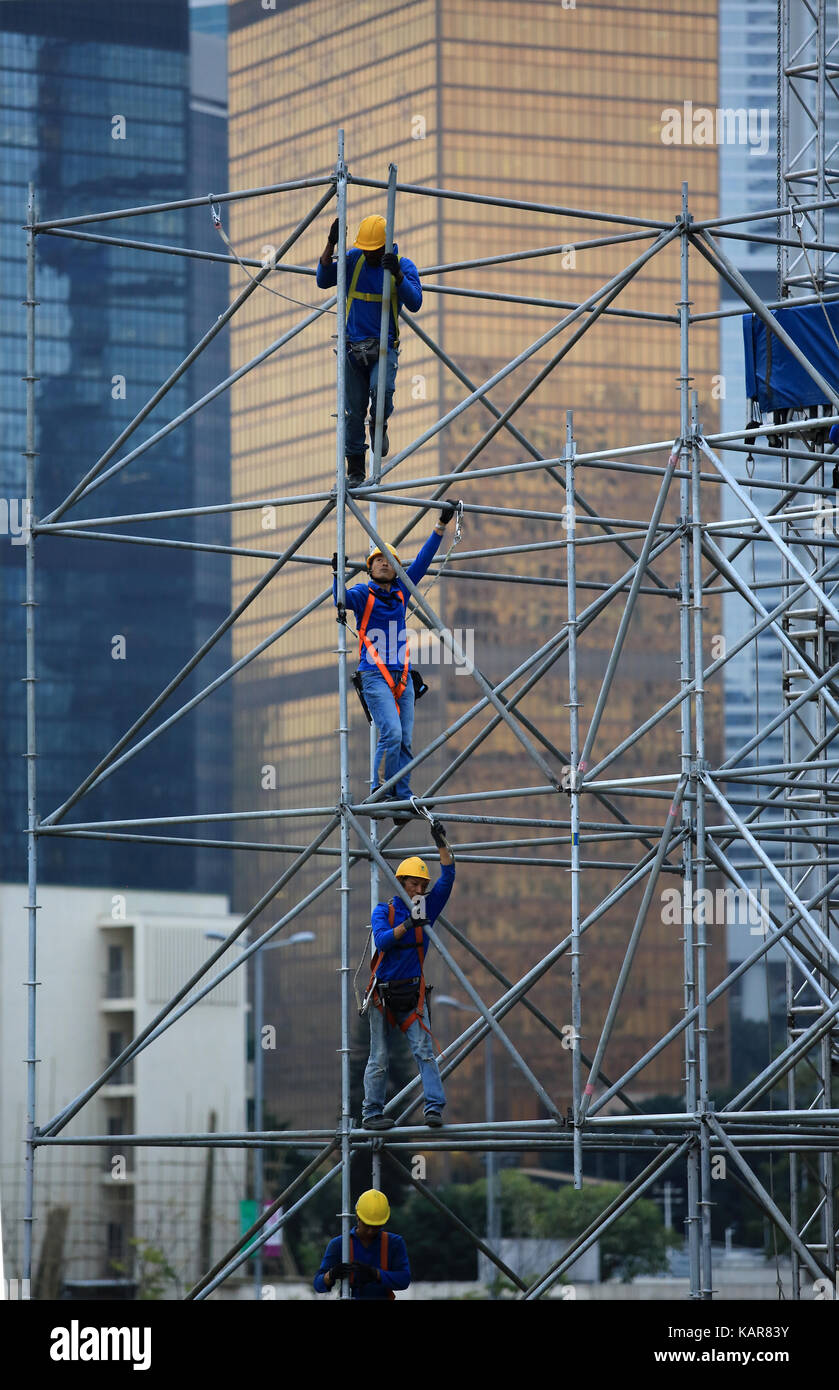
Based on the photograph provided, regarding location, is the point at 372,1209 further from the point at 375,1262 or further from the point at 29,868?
the point at 29,868

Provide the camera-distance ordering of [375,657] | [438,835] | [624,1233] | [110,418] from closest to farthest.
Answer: [438,835], [375,657], [624,1233], [110,418]

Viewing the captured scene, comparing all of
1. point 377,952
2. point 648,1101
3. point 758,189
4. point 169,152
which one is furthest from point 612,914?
point 377,952

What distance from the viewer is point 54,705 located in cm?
13100

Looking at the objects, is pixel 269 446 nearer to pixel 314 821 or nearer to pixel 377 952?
pixel 314 821

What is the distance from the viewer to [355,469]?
20391 millimetres

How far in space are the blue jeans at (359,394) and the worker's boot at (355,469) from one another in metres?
0.06

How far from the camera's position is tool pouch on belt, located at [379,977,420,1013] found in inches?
704

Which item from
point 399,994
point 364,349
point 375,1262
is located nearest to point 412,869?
point 399,994

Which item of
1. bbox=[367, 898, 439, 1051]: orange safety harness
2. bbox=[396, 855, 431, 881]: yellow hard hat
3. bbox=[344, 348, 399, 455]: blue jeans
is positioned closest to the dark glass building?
bbox=[344, 348, 399, 455]: blue jeans

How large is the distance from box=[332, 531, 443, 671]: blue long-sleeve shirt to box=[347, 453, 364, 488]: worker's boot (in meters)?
1.26

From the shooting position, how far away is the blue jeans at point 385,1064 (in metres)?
17.7

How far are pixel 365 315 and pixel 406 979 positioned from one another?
6.04 metres

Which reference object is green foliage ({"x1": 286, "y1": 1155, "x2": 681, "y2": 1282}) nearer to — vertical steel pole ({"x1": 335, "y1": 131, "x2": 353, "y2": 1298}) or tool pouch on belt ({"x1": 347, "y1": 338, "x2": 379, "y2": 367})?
vertical steel pole ({"x1": 335, "y1": 131, "x2": 353, "y2": 1298})
